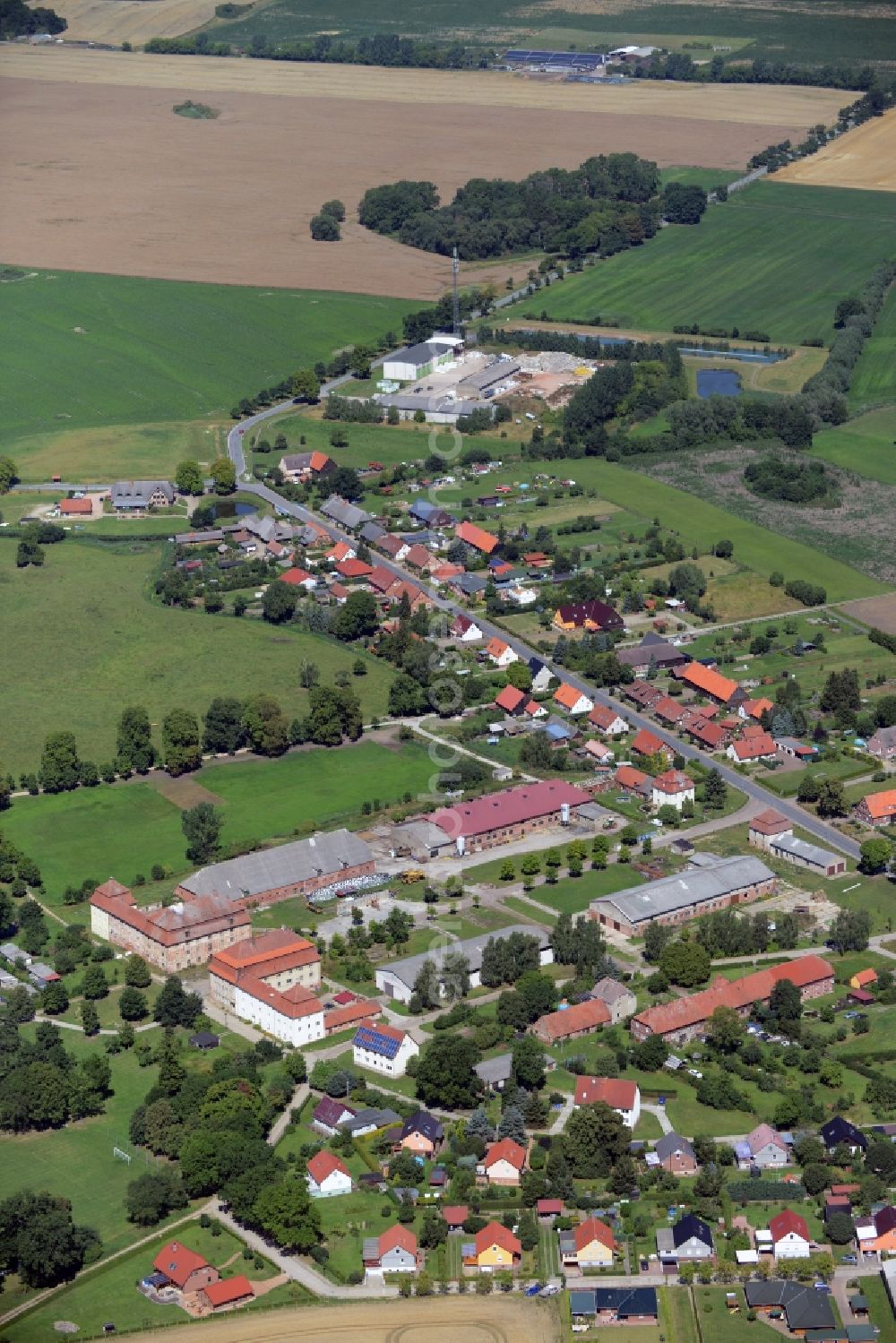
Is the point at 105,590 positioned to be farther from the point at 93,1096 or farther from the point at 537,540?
the point at 93,1096

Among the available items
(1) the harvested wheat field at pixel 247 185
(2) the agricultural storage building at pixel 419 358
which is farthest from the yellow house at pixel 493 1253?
(1) the harvested wheat field at pixel 247 185

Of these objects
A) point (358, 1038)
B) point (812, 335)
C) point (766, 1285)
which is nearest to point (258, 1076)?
point (358, 1038)

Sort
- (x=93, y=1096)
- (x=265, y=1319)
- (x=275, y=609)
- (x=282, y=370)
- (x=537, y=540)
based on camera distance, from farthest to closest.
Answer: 1. (x=282, y=370)
2. (x=537, y=540)
3. (x=275, y=609)
4. (x=93, y=1096)
5. (x=265, y=1319)

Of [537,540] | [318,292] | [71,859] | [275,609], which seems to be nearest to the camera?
[71,859]

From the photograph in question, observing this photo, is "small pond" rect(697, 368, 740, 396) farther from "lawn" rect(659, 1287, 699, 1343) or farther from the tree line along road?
"lawn" rect(659, 1287, 699, 1343)

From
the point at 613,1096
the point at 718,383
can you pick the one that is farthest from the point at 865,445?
the point at 613,1096

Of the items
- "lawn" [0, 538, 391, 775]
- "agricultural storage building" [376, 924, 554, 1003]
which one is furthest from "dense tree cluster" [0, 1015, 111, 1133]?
"lawn" [0, 538, 391, 775]

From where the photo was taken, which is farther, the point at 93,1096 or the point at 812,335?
the point at 812,335
